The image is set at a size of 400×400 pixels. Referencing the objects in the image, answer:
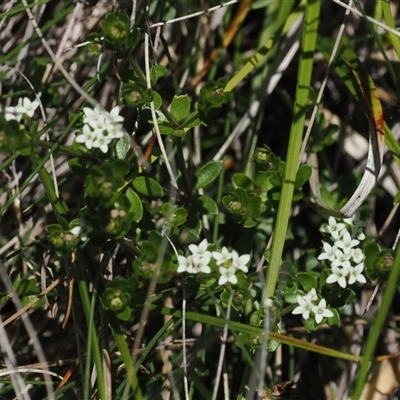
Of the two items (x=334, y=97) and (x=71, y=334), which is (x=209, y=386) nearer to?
(x=71, y=334)

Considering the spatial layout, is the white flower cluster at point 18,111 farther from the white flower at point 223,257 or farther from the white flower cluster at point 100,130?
the white flower at point 223,257

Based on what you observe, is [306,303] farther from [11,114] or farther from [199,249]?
[11,114]

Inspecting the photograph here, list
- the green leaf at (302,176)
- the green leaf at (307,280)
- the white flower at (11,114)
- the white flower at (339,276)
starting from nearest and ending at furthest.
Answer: the white flower at (11,114), the white flower at (339,276), the green leaf at (307,280), the green leaf at (302,176)

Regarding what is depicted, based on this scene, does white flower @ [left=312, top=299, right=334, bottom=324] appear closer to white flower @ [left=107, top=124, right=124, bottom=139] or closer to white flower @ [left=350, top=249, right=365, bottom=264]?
white flower @ [left=350, top=249, right=365, bottom=264]

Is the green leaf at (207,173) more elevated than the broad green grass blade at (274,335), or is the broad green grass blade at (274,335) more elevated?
the green leaf at (207,173)

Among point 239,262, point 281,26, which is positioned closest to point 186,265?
point 239,262

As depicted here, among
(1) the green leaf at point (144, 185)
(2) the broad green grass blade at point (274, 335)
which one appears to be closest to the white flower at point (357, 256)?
(2) the broad green grass blade at point (274, 335)

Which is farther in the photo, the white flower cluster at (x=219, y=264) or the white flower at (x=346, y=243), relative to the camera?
the white flower at (x=346, y=243)
